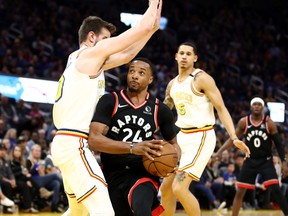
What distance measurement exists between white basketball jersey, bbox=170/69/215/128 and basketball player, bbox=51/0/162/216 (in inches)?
103

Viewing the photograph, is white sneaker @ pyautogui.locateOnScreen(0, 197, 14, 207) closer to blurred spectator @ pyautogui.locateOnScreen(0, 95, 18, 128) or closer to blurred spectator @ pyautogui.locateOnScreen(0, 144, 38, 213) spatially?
blurred spectator @ pyautogui.locateOnScreen(0, 144, 38, 213)

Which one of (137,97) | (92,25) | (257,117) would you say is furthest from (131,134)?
(257,117)

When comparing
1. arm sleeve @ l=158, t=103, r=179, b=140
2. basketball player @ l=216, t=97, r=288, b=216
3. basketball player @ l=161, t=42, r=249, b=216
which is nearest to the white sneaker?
basketball player @ l=216, t=97, r=288, b=216

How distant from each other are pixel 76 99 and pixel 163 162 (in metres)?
0.99

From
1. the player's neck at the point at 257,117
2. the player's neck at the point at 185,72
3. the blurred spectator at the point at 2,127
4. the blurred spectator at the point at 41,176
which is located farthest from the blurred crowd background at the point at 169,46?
the player's neck at the point at 185,72

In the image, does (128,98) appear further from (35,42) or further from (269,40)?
Answer: (269,40)

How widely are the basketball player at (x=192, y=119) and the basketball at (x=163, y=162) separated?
2226mm

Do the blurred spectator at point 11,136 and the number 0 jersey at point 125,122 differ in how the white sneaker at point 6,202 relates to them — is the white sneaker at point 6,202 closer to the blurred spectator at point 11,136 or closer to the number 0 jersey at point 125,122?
the blurred spectator at point 11,136

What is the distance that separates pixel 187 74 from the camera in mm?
8461

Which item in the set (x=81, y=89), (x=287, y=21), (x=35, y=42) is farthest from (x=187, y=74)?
(x=287, y=21)

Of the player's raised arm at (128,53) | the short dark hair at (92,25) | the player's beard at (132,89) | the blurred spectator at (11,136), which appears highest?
the short dark hair at (92,25)

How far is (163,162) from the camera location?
5566 millimetres

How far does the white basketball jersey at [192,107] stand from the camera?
8203 millimetres

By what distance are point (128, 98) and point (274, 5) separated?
27795 millimetres
